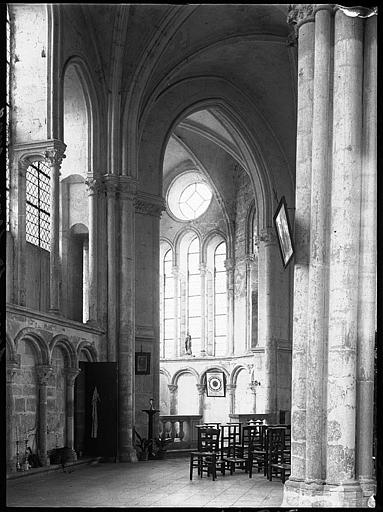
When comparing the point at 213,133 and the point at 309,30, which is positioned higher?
the point at 213,133

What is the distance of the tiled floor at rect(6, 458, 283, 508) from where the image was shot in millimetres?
12445

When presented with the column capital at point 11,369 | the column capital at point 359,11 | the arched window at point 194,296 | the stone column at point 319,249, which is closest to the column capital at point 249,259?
the arched window at point 194,296

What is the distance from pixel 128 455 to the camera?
20328mm

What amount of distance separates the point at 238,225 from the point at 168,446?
39.0 ft

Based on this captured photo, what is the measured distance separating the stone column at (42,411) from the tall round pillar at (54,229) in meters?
1.39

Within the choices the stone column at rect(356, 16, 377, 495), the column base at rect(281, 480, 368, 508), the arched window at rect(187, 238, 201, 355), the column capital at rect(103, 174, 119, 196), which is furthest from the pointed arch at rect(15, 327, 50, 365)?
the arched window at rect(187, 238, 201, 355)

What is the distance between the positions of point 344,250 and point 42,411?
870cm

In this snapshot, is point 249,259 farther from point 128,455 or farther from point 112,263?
point 128,455

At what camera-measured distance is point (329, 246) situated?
1102 centimetres

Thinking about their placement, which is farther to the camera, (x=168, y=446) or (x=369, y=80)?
(x=168, y=446)

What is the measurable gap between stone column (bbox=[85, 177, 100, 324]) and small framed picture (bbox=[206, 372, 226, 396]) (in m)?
12.1
